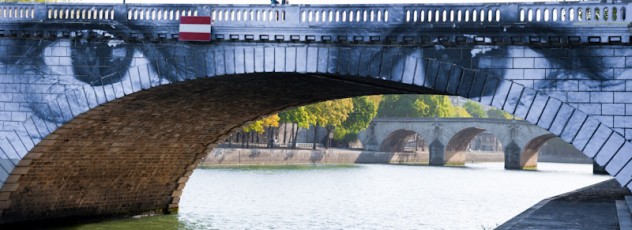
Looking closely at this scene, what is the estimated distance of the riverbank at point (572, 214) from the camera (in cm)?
1905

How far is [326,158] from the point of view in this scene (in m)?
75.6

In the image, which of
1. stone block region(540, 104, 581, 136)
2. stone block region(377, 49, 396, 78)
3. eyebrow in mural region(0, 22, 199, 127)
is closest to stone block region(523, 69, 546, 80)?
stone block region(540, 104, 581, 136)

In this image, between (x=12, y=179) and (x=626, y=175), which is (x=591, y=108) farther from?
(x=12, y=179)

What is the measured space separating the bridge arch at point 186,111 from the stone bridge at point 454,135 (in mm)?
58736

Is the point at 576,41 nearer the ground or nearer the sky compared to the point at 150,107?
nearer the sky

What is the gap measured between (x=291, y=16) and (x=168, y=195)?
435 inches

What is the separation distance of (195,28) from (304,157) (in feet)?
173

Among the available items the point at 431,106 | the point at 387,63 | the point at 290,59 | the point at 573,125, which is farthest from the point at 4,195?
the point at 431,106

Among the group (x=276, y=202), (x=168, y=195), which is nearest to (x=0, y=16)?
(x=168, y=195)

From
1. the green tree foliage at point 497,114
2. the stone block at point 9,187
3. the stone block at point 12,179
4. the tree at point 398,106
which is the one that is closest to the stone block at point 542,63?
the stone block at point 12,179

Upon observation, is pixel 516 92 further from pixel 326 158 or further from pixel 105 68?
pixel 326 158

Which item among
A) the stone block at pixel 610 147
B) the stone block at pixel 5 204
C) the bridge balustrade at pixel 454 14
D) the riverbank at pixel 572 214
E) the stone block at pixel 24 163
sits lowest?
the stone block at pixel 5 204

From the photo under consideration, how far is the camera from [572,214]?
2145 centimetres

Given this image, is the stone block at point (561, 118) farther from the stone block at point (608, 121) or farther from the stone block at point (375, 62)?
the stone block at point (375, 62)
